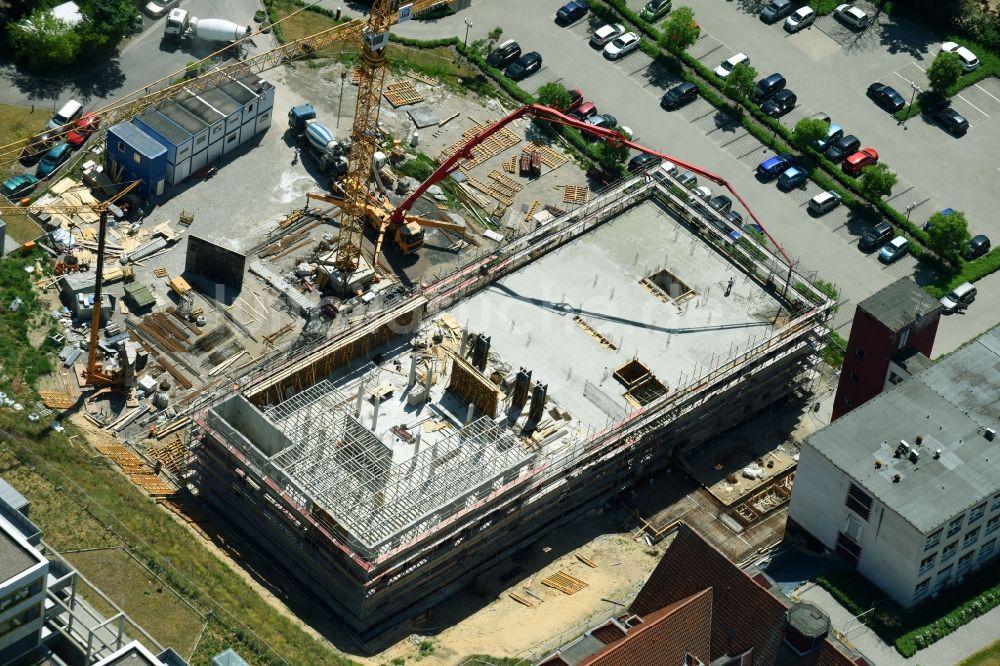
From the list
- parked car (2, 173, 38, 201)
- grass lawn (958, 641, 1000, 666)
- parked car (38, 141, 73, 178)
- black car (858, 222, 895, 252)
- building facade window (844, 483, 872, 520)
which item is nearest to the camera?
grass lawn (958, 641, 1000, 666)

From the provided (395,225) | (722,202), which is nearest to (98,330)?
(395,225)

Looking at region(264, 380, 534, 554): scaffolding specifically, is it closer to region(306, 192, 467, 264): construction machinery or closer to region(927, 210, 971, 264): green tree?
region(306, 192, 467, 264): construction machinery

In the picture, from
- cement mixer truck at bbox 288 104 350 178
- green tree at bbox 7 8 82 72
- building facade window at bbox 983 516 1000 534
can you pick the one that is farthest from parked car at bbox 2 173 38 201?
building facade window at bbox 983 516 1000 534

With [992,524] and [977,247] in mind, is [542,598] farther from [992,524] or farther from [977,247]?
[977,247]

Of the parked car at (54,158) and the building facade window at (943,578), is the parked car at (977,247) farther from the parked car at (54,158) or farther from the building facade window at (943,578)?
the parked car at (54,158)

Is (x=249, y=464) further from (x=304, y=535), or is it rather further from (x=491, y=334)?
(x=491, y=334)

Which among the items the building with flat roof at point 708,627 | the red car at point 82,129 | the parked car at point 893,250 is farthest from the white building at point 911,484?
the red car at point 82,129

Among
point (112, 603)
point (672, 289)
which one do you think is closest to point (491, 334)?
point (672, 289)
